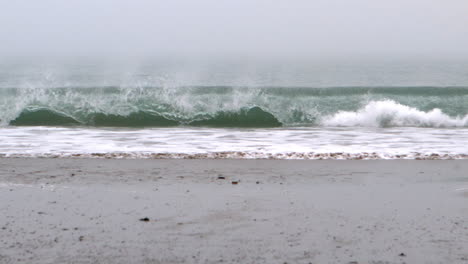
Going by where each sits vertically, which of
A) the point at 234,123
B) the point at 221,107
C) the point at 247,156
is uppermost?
the point at 221,107

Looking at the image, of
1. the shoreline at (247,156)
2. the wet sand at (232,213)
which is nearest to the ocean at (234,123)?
the shoreline at (247,156)

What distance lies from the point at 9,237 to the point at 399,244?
2.98 metres

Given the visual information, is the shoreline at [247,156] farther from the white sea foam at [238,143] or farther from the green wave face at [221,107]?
the green wave face at [221,107]

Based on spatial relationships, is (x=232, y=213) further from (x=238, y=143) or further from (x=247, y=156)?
(x=238, y=143)

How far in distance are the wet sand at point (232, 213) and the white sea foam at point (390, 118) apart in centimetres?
766

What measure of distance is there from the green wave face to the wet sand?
762cm

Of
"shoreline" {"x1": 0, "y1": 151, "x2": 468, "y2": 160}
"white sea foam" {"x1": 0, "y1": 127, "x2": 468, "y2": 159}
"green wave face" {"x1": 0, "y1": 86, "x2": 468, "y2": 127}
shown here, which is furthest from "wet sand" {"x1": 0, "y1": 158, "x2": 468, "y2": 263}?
"green wave face" {"x1": 0, "y1": 86, "x2": 468, "y2": 127}

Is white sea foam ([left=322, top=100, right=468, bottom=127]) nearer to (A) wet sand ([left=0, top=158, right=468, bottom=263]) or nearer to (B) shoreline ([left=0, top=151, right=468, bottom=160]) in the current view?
(B) shoreline ([left=0, top=151, right=468, bottom=160])

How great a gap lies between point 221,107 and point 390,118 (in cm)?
491

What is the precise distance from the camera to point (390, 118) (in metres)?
15.7

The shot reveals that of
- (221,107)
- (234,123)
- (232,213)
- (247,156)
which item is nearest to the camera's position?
(232,213)

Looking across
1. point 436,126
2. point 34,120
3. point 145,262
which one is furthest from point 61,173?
point 436,126

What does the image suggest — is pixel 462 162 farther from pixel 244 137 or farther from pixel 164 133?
pixel 164 133

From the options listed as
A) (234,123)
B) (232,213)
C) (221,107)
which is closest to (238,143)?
(234,123)
